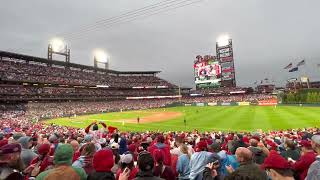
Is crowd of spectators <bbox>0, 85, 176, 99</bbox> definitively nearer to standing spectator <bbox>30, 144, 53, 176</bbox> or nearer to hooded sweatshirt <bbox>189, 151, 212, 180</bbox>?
standing spectator <bbox>30, 144, 53, 176</bbox>

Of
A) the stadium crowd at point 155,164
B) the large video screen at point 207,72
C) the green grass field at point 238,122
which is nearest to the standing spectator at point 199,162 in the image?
the stadium crowd at point 155,164

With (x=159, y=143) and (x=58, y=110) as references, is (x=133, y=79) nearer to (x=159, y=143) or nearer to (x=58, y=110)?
(x=58, y=110)

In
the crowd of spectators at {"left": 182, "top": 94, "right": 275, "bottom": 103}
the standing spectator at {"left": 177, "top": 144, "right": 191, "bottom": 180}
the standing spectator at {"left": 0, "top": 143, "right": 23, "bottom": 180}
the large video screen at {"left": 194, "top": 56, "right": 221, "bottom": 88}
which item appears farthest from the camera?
the crowd of spectators at {"left": 182, "top": 94, "right": 275, "bottom": 103}

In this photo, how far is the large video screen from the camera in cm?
10056

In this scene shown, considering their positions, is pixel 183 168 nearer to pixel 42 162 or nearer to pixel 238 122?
pixel 42 162

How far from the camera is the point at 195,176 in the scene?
5.96 metres

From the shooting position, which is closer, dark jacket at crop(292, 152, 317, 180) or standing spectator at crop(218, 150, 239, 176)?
dark jacket at crop(292, 152, 317, 180)

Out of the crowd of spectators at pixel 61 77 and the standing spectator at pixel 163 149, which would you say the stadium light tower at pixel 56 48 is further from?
the standing spectator at pixel 163 149

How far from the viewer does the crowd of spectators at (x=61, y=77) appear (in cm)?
8175

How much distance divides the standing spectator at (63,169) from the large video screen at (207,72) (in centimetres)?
9861

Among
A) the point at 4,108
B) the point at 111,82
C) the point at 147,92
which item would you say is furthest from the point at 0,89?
the point at 147,92

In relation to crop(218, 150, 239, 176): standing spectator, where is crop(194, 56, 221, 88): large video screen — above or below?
above

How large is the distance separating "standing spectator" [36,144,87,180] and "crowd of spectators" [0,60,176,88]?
84.1 m

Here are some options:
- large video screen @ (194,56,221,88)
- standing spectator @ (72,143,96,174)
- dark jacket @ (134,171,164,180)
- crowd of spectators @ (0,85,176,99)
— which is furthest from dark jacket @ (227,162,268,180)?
large video screen @ (194,56,221,88)
